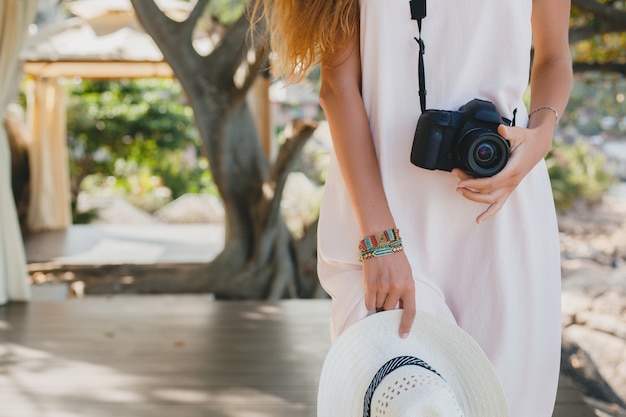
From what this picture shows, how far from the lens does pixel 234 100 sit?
5.38 m

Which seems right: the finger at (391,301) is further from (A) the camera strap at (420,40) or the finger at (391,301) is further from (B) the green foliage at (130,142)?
(B) the green foliage at (130,142)

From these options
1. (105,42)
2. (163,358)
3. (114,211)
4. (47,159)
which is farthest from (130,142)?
(163,358)

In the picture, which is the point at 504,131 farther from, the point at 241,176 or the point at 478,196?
the point at 241,176

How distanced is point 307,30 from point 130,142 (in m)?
12.3

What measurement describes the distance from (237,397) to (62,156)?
24.1 ft

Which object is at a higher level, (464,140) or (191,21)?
(191,21)

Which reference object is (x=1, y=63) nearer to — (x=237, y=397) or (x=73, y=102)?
(x=237, y=397)

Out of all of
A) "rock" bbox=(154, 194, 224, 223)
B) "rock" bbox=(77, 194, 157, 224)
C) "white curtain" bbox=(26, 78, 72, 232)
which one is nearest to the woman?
"white curtain" bbox=(26, 78, 72, 232)

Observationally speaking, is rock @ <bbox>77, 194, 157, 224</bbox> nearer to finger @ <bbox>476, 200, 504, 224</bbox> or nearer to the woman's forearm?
the woman's forearm

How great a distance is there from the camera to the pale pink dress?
116 centimetres

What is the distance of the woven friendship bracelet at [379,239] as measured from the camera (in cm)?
113

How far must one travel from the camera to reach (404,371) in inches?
42.8

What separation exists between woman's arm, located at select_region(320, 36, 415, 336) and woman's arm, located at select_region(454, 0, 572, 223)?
0.13m

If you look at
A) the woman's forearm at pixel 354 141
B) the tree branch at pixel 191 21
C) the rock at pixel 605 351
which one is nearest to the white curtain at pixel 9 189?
the tree branch at pixel 191 21
